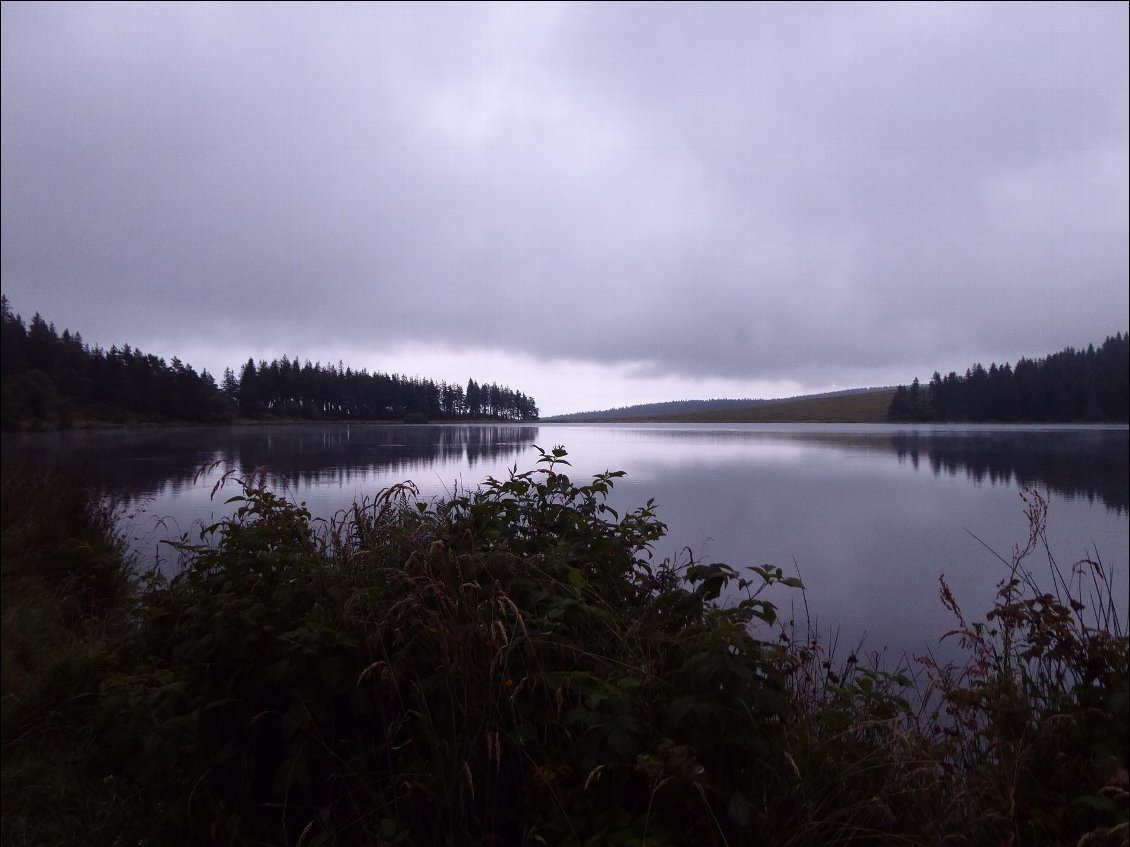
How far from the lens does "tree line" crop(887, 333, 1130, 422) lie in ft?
168

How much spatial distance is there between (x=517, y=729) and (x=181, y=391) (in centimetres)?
8290

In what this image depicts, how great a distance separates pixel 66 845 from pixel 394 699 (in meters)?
1.63

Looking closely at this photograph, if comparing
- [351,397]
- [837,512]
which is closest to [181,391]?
[351,397]

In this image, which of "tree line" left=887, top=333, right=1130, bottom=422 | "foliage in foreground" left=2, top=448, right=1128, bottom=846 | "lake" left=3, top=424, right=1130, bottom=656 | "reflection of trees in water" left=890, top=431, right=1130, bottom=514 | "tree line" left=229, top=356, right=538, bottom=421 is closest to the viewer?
"foliage in foreground" left=2, top=448, right=1128, bottom=846

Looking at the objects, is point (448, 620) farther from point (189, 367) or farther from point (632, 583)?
point (189, 367)

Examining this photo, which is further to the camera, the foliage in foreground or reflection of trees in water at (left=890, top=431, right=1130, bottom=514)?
reflection of trees in water at (left=890, top=431, right=1130, bottom=514)

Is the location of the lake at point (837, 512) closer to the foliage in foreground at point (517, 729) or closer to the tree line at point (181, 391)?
the foliage in foreground at point (517, 729)


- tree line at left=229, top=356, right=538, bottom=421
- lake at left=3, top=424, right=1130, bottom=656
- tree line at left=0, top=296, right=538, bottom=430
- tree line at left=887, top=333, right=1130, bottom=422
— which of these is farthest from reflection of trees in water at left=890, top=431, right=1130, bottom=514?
tree line at left=229, top=356, right=538, bottom=421

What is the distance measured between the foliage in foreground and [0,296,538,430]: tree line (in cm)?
4804

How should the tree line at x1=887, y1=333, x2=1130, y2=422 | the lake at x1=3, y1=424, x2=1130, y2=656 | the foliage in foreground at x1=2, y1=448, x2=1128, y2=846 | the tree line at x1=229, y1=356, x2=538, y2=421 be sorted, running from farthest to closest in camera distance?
the tree line at x1=229, y1=356, x2=538, y2=421 < the tree line at x1=887, y1=333, x2=1130, y2=422 < the lake at x1=3, y1=424, x2=1130, y2=656 < the foliage in foreground at x1=2, y1=448, x2=1128, y2=846

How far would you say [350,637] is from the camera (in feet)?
8.54

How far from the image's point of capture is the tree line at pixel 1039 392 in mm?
51344

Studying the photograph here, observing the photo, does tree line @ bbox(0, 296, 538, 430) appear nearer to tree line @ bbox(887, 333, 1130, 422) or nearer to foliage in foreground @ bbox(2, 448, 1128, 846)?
foliage in foreground @ bbox(2, 448, 1128, 846)

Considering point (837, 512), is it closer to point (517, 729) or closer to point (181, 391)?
point (517, 729)
